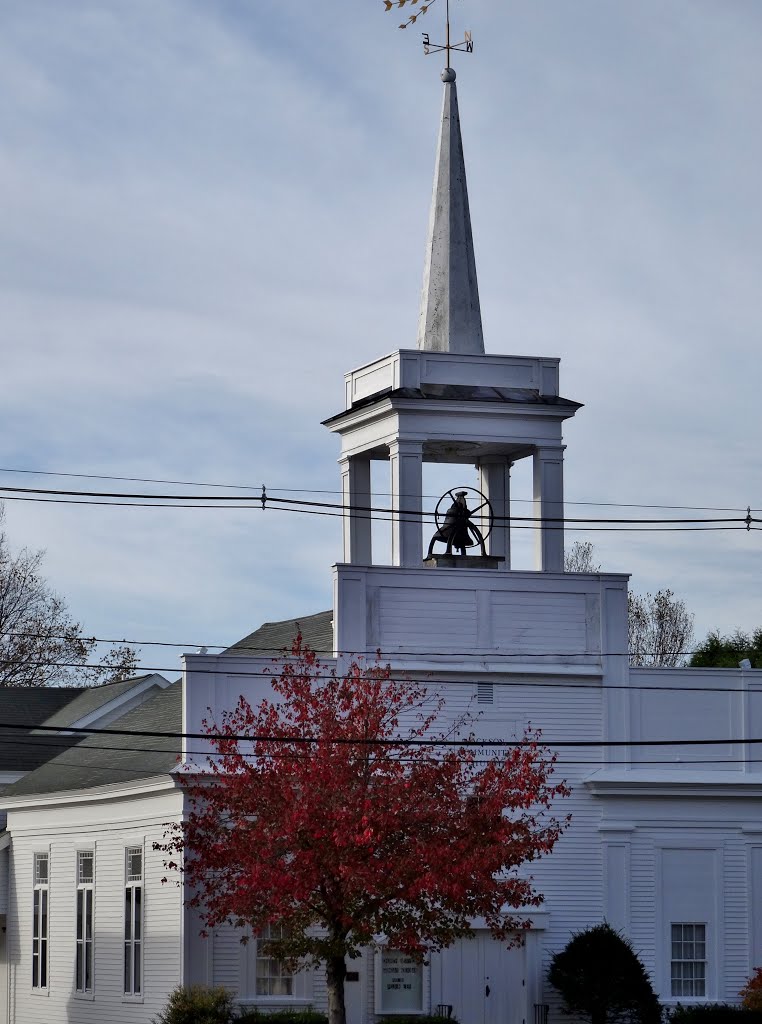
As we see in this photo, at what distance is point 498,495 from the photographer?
125ft

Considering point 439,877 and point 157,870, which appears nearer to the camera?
point 439,877

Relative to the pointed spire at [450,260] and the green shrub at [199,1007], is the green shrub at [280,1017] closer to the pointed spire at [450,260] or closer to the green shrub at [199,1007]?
the green shrub at [199,1007]

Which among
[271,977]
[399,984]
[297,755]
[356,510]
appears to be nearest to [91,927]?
[271,977]

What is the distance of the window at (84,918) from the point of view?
38.1 metres

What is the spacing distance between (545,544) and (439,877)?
363 inches

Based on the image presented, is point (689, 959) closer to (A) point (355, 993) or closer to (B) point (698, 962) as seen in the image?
(B) point (698, 962)

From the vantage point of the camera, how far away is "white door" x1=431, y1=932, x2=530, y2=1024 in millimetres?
34688

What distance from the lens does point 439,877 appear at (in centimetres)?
2919

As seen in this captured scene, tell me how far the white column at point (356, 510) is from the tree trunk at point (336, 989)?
8.22 m

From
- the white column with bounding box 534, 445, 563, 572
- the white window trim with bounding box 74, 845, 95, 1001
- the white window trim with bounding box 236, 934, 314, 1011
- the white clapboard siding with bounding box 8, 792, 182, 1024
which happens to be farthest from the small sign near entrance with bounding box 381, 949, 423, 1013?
the white column with bounding box 534, 445, 563, 572

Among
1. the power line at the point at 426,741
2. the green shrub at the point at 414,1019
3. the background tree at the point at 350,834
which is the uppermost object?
the power line at the point at 426,741

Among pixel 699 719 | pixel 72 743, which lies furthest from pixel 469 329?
pixel 72 743

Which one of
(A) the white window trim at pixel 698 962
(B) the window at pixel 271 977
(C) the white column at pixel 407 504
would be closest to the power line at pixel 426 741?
(A) the white window trim at pixel 698 962

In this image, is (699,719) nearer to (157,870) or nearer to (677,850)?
(677,850)
